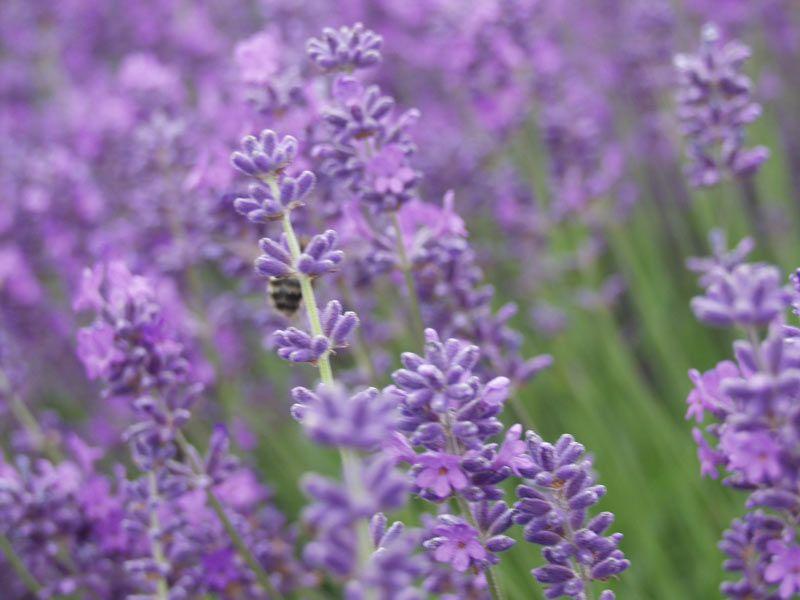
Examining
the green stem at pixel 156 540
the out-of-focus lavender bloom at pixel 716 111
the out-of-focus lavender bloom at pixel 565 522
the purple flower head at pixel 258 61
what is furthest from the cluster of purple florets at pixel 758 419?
the purple flower head at pixel 258 61

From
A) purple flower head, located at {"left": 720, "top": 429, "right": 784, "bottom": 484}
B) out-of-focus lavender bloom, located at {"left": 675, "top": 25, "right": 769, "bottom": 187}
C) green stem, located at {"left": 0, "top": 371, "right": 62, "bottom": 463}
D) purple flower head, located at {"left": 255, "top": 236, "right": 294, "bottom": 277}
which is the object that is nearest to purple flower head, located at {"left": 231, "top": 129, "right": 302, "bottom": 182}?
purple flower head, located at {"left": 255, "top": 236, "right": 294, "bottom": 277}

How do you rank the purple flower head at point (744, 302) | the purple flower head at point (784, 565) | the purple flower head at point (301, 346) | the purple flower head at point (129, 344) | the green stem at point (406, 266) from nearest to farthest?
the purple flower head at point (744, 302), the purple flower head at point (784, 565), the purple flower head at point (301, 346), the purple flower head at point (129, 344), the green stem at point (406, 266)

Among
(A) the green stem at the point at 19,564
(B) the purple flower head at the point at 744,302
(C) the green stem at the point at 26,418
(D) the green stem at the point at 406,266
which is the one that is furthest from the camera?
(C) the green stem at the point at 26,418

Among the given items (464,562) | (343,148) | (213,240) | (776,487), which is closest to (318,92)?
(343,148)

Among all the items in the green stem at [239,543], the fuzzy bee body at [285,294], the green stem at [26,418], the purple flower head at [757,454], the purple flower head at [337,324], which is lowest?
the purple flower head at [757,454]

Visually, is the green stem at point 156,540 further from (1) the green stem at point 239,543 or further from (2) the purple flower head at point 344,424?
(2) the purple flower head at point 344,424

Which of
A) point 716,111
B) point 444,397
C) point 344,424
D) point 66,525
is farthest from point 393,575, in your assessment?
point 716,111

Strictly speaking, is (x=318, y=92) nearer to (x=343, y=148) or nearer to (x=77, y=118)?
(x=343, y=148)

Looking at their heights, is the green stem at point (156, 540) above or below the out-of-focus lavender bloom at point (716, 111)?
below
